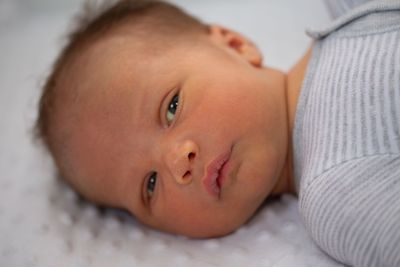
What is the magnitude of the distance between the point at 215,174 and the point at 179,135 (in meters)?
0.08

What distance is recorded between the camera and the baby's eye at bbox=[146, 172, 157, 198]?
0.88 m

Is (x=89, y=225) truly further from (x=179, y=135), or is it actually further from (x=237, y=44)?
(x=237, y=44)

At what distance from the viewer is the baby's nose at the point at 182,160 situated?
78cm

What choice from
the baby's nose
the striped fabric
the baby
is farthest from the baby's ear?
the baby's nose

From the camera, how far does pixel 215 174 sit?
800 mm

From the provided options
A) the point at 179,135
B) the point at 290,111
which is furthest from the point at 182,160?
the point at 290,111

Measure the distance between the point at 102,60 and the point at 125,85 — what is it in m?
0.07

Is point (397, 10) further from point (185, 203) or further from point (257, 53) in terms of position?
point (185, 203)

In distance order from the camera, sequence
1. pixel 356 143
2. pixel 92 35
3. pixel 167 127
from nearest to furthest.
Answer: pixel 356 143
pixel 167 127
pixel 92 35

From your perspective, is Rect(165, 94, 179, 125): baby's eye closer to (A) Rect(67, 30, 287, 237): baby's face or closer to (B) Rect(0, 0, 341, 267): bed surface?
(A) Rect(67, 30, 287, 237): baby's face

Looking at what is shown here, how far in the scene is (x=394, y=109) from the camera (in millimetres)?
729

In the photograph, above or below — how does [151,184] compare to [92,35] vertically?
below

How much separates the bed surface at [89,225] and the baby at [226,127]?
0.10ft

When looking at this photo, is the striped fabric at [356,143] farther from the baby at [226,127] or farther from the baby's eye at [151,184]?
the baby's eye at [151,184]
